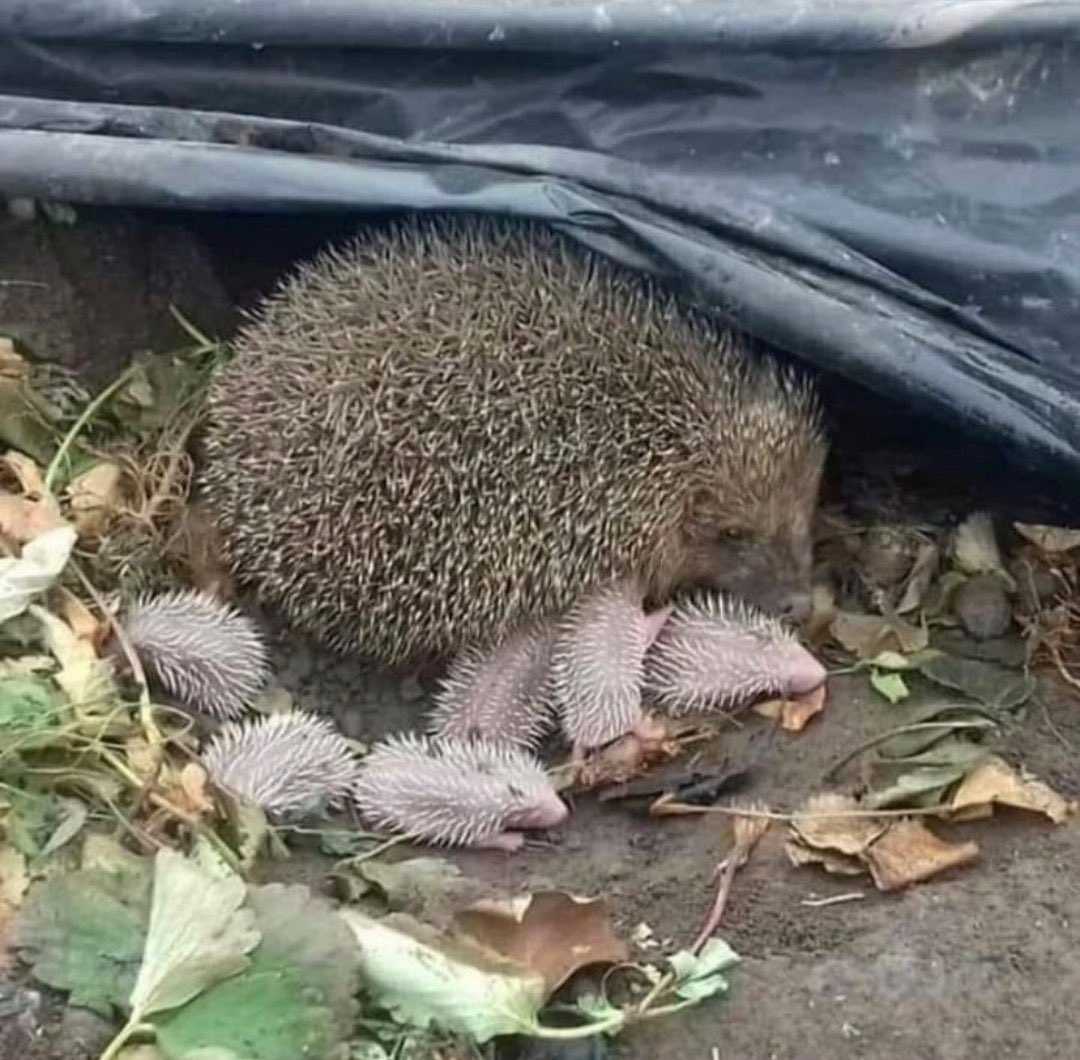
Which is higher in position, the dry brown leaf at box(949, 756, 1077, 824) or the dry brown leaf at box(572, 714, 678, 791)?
the dry brown leaf at box(949, 756, 1077, 824)

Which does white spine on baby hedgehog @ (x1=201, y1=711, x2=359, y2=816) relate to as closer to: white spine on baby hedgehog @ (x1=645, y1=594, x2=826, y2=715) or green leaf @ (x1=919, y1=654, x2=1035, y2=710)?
white spine on baby hedgehog @ (x1=645, y1=594, x2=826, y2=715)

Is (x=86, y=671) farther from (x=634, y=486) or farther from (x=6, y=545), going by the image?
(x=634, y=486)

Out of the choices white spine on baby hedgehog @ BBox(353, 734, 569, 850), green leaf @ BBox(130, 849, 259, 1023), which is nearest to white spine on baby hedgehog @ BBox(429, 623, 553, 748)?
white spine on baby hedgehog @ BBox(353, 734, 569, 850)

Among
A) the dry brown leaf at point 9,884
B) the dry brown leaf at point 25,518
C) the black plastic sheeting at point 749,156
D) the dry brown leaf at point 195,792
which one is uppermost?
the black plastic sheeting at point 749,156

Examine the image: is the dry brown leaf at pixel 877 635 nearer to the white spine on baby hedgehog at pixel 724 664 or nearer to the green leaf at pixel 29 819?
the white spine on baby hedgehog at pixel 724 664

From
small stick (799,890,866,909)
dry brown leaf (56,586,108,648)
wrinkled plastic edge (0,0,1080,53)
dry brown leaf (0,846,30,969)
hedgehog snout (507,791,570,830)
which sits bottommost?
hedgehog snout (507,791,570,830)

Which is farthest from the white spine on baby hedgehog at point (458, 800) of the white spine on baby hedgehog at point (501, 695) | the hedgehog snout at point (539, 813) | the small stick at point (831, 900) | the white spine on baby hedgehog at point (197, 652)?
the small stick at point (831, 900)
